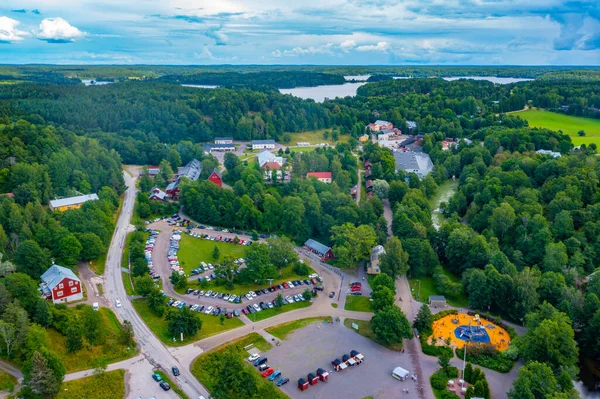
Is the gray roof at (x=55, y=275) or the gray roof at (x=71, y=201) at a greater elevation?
the gray roof at (x=71, y=201)

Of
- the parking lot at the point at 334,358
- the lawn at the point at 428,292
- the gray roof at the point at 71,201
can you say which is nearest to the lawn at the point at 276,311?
the parking lot at the point at 334,358

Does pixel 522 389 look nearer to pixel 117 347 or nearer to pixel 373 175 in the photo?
pixel 117 347

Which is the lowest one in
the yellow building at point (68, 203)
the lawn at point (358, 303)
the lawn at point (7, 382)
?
the lawn at point (358, 303)

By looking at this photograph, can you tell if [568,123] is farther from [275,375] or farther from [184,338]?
[184,338]

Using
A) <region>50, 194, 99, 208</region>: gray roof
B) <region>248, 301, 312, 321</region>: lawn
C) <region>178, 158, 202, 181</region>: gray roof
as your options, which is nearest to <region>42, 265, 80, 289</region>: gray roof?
<region>248, 301, 312, 321</region>: lawn

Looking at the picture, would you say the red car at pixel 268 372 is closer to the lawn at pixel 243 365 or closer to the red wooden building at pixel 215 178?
the lawn at pixel 243 365

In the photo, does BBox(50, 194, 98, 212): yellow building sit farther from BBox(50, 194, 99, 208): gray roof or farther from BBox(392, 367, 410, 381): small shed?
BBox(392, 367, 410, 381): small shed

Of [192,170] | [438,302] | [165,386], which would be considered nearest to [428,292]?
[438,302]
